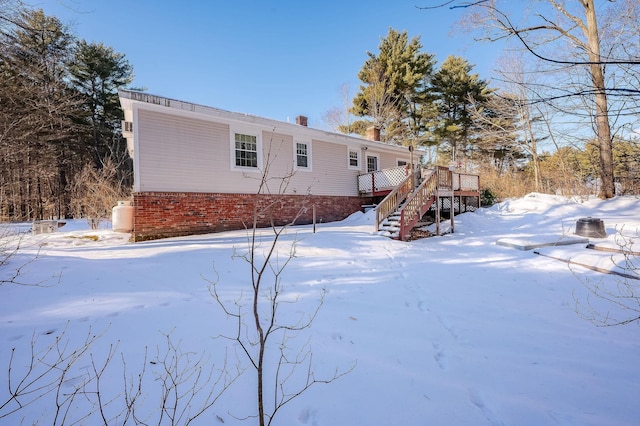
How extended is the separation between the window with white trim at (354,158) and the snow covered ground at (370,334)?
8762 mm

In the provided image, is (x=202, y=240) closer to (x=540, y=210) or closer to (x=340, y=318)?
(x=340, y=318)

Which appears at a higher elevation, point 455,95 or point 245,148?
point 455,95

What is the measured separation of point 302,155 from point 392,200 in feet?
14.6

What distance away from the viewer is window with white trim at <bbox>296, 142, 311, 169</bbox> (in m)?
11.6

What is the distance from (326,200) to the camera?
40.8ft

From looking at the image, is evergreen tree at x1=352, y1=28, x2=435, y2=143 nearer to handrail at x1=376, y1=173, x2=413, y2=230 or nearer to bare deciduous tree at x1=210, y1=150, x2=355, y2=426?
handrail at x1=376, y1=173, x2=413, y2=230

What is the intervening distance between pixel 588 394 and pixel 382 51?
86.9 feet

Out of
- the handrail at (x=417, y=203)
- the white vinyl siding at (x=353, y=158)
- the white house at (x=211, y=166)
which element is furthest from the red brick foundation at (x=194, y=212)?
the white vinyl siding at (x=353, y=158)

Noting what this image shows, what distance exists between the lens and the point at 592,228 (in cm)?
684

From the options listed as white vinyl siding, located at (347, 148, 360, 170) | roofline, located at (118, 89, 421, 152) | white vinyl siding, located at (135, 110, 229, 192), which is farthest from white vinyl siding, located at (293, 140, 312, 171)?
white vinyl siding, located at (135, 110, 229, 192)

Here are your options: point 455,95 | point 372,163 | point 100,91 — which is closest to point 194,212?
point 372,163

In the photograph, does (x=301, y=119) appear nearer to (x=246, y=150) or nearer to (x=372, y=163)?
(x=246, y=150)

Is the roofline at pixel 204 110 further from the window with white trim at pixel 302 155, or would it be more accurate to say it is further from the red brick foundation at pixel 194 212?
the red brick foundation at pixel 194 212

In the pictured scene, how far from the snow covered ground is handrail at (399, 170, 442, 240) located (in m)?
2.73
